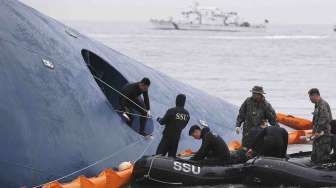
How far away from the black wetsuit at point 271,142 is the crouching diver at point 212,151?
66 cm

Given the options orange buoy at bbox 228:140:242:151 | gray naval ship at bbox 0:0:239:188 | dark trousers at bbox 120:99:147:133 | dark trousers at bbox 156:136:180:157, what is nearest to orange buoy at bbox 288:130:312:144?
orange buoy at bbox 228:140:242:151

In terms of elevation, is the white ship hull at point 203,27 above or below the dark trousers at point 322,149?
above

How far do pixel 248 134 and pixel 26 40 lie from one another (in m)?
4.94

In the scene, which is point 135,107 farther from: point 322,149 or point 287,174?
point 322,149

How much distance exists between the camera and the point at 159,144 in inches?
602

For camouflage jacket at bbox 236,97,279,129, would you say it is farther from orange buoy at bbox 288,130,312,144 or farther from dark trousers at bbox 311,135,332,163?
orange buoy at bbox 288,130,312,144

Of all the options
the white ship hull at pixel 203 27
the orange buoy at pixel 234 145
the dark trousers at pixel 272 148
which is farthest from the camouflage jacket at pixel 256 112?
the white ship hull at pixel 203 27

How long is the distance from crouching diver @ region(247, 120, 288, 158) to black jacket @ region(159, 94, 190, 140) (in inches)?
59.6

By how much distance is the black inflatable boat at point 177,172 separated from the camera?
14344mm

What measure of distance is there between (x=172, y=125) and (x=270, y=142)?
195cm

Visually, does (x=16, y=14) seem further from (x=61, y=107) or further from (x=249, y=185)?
(x=249, y=185)

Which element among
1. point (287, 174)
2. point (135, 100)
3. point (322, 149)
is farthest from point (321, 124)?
point (135, 100)

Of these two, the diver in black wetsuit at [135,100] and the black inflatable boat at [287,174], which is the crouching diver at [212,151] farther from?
the diver in black wetsuit at [135,100]

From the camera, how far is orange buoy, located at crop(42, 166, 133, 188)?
13008 mm
